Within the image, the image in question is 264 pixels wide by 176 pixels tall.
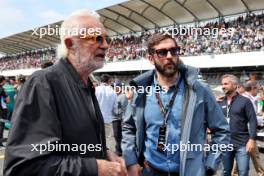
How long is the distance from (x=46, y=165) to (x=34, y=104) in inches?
10.8

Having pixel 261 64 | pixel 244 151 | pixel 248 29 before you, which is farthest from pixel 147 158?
pixel 248 29

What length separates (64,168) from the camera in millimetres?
1592

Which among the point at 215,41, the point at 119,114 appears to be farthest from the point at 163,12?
the point at 119,114

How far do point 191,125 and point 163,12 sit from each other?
953 inches

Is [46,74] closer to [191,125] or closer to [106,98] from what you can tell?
[191,125]

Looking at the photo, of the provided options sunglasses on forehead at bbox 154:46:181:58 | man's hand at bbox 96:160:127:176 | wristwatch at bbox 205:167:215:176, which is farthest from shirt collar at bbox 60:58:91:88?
wristwatch at bbox 205:167:215:176

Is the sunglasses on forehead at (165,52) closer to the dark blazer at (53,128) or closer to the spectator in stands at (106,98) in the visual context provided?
the dark blazer at (53,128)

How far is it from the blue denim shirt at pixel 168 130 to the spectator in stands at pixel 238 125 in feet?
7.02

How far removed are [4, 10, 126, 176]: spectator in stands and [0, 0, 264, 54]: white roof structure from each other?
22417 millimetres

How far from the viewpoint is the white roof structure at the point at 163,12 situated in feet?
77.5

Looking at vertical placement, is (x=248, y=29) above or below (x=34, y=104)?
above

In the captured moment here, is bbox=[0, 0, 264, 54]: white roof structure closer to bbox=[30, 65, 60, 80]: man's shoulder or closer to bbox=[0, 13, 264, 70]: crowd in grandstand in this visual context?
bbox=[0, 13, 264, 70]: crowd in grandstand

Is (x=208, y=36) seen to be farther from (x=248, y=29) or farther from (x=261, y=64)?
(x=261, y=64)

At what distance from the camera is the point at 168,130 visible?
2828 mm
